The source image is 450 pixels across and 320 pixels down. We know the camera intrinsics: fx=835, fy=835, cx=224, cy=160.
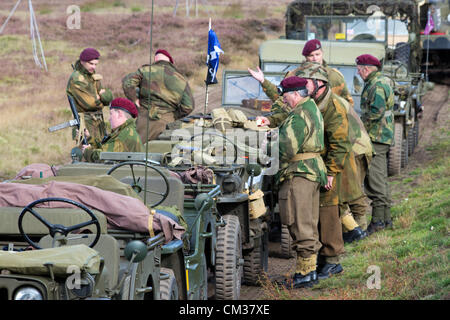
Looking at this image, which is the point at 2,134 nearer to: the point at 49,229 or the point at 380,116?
the point at 380,116

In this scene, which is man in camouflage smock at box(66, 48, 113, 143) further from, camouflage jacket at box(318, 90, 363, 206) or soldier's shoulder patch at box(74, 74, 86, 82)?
camouflage jacket at box(318, 90, 363, 206)

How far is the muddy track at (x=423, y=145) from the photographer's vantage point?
25.0 feet

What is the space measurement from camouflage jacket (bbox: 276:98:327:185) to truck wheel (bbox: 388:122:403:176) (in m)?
5.73

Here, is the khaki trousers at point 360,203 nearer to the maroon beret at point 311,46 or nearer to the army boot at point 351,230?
the army boot at point 351,230

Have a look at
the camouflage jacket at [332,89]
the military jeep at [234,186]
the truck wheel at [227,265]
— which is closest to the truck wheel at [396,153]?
the camouflage jacket at [332,89]

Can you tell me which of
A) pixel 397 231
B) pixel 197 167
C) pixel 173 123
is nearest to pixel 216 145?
pixel 197 167

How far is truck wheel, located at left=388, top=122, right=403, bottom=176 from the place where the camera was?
12.7 meters

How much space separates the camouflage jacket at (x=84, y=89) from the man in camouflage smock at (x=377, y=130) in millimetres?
3308

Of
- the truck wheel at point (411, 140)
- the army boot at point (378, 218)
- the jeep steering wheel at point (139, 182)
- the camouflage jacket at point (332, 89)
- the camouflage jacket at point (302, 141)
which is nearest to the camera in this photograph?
the jeep steering wheel at point (139, 182)

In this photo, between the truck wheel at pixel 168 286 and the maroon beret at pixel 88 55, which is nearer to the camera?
the truck wheel at pixel 168 286

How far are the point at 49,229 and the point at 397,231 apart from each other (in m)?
5.46

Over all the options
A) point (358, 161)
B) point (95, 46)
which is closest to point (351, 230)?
point (358, 161)

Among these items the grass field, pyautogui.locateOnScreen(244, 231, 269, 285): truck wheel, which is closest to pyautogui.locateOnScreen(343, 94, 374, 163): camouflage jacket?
the grass field

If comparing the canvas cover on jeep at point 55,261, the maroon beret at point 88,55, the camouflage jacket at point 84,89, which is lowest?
the canvas cover on jeep at point 55,261
